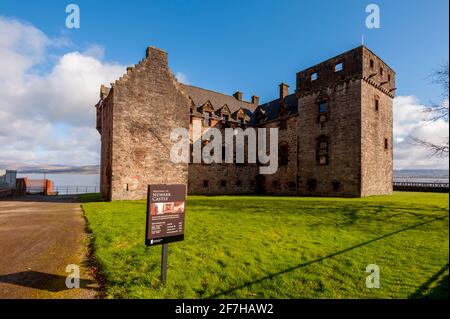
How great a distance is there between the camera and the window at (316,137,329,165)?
23.0 m

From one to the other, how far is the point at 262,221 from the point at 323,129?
1624 centimetres

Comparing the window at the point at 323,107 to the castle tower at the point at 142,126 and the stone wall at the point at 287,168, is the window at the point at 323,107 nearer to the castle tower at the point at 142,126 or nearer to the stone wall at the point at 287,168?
the stone wall at the point at 287,168

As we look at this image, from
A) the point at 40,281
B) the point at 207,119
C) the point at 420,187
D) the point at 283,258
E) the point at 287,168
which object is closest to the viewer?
the point at 40,281

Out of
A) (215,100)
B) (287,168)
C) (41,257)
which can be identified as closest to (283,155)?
(287,168)

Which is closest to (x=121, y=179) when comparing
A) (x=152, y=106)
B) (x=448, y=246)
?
(x=152, y=106)

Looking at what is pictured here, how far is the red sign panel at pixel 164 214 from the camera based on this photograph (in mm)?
5266

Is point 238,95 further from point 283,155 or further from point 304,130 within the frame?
point 304,130

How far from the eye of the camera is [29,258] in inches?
264

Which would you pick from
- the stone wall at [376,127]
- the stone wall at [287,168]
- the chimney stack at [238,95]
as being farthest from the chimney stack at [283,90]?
the stone wall at [376,127]

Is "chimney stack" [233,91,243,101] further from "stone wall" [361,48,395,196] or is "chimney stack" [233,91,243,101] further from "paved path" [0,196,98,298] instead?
"paved path" [0,196,98,298]

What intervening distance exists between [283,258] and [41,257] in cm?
709

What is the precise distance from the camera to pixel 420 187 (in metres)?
25.2

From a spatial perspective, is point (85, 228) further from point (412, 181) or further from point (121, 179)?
point (412, 181)

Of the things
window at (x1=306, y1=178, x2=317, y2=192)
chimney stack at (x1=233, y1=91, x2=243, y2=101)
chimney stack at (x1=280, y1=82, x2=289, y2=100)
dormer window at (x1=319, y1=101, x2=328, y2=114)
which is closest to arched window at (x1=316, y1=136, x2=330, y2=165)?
window at (x1=306, y1=178, x2=317, y2=192)
